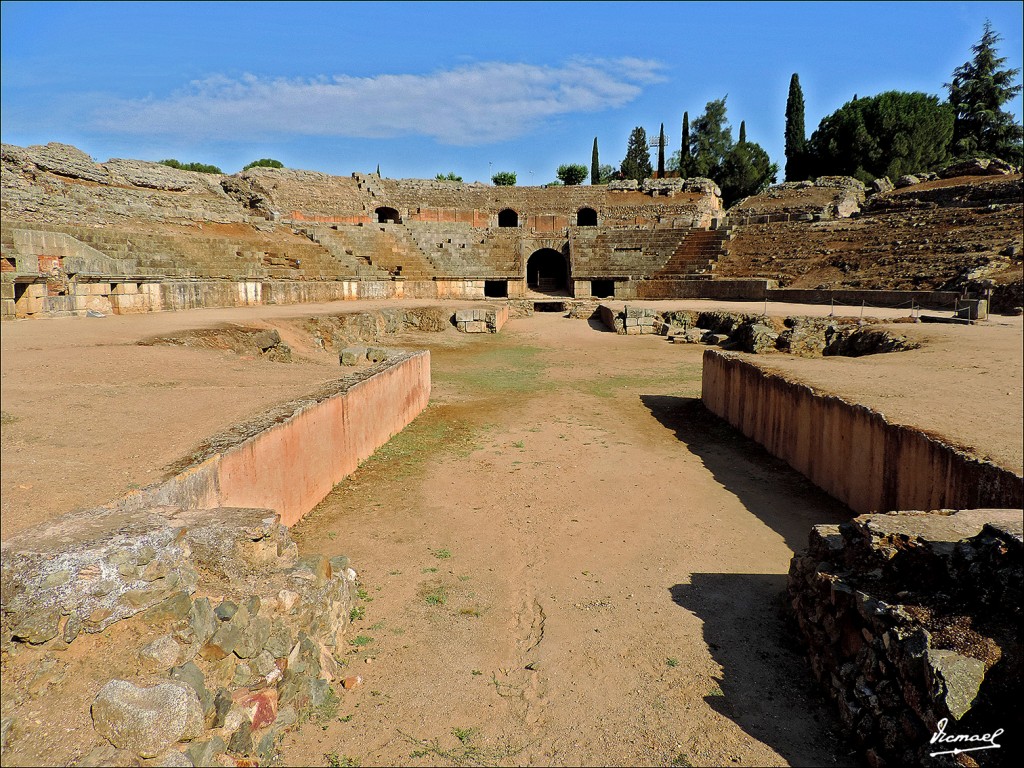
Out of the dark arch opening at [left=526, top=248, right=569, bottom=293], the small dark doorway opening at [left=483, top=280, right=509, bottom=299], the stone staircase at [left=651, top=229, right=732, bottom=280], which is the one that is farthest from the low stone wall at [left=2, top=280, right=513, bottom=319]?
the dark arch opening at [left=526, top=248, right=569, bottom=293]

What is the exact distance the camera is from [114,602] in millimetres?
2490

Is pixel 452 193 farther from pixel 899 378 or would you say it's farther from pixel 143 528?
pixel 143 528

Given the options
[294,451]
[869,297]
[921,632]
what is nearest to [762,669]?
[921,632]

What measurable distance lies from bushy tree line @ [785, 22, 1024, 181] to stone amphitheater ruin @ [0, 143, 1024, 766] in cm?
3128

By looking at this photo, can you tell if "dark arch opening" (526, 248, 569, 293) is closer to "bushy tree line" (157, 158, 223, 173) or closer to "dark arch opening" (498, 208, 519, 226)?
"dark arch opening" (498, 208, 519, 226)

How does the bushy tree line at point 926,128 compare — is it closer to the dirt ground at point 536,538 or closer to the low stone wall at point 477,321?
the low stone wall at point 477,321

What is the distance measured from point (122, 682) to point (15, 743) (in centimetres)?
34

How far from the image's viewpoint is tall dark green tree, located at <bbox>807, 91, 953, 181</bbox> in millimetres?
37906

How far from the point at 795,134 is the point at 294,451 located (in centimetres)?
4593

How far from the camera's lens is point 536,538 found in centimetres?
532

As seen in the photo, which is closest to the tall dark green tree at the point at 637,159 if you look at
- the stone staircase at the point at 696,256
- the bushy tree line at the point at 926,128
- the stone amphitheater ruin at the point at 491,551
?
the bushy tree line at the point at 926,128

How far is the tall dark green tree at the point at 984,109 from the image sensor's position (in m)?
38.2

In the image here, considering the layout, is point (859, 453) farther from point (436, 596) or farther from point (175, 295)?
point (175, 295)

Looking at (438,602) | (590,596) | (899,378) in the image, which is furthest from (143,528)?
(899,378)
